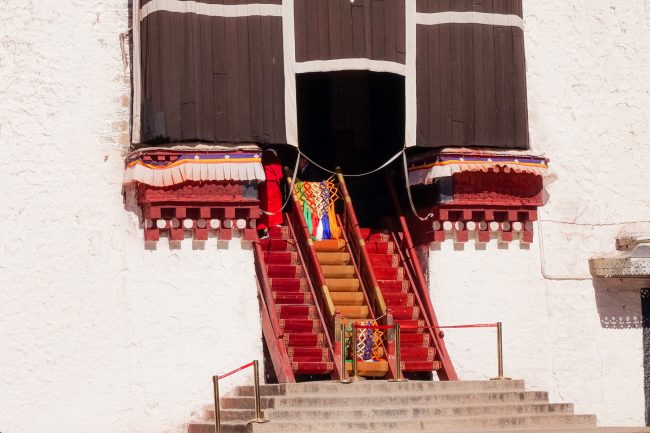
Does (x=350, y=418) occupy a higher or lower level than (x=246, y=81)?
lower

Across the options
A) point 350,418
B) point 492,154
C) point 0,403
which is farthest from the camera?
point 492,154

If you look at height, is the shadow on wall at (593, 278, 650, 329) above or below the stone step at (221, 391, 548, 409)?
above

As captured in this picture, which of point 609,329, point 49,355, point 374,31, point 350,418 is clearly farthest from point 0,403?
point 609,329

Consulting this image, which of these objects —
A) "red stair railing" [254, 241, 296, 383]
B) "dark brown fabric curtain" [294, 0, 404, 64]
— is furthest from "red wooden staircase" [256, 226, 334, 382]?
"dark brown fabric curtain" [294, 0, 404, 64]

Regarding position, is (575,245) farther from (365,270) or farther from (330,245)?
(330,245)

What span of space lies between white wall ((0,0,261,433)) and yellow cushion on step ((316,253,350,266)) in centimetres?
131

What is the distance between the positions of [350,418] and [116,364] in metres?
2.62

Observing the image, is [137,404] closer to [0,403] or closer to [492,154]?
[0,403]

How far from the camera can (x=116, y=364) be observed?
16.0m

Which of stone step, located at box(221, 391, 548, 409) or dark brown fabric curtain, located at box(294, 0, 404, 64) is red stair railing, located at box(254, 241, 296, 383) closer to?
stone step, located at box(221, 391, 548, 409)

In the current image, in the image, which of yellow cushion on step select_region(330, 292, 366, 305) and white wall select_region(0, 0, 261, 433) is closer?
white wall select_region(0, 0, 261, 433)

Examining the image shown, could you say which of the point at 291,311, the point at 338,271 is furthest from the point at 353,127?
the point at 291,311

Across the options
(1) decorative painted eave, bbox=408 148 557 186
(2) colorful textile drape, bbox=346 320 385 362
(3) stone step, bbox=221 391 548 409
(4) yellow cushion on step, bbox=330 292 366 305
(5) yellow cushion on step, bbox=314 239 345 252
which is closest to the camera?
(3) stone step, bbox=221 391 548 409

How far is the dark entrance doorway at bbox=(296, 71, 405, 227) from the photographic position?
18.8 metres
